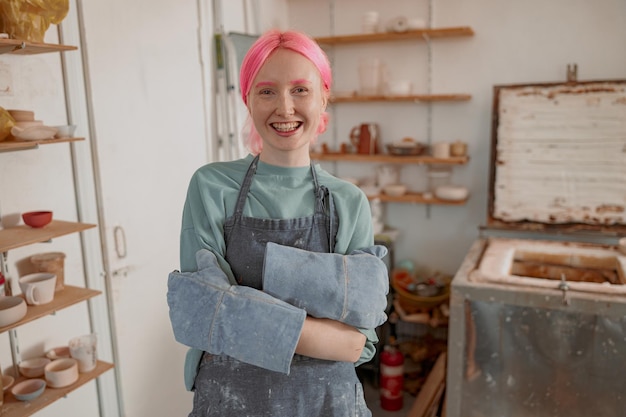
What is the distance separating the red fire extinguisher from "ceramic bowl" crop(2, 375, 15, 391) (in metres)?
2.02

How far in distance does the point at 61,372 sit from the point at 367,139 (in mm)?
2314

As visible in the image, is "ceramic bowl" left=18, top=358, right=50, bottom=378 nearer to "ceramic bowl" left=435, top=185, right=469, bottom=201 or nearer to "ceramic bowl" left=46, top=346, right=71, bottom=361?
"ceramic bowl" left=46, top=346, right=71, bottom=361

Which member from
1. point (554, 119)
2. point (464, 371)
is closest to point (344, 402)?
point (464, 371)

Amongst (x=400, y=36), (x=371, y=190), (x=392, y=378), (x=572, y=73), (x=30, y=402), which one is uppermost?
(x=400, y=36)

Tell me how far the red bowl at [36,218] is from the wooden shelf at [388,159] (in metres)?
2.05

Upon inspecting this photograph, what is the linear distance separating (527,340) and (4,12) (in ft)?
7.81

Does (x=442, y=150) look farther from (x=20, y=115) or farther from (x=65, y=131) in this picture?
(x=20, y=115)

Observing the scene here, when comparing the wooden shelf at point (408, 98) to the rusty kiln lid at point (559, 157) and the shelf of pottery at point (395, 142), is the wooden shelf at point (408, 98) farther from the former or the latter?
the rusty kiln lid at point (559, 157)

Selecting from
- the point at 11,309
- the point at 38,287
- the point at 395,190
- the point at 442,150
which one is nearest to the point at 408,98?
the point at 442,150

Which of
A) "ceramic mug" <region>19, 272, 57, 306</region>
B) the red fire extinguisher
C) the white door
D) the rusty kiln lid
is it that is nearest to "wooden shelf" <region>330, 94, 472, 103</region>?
the rusty kiln lid

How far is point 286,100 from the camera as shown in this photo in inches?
43.5

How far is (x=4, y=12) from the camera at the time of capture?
1631 millimetres

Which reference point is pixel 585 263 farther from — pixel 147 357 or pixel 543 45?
pixel 147 357

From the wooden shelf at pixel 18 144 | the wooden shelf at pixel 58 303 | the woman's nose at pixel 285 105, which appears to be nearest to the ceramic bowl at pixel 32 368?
the wooden shelf at pixel 58 303
